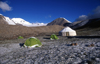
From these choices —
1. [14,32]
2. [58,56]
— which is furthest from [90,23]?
[58,56]

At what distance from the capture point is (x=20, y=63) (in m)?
4.50

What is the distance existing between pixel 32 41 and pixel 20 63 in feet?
16.1

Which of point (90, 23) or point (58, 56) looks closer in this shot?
point (58, 56)

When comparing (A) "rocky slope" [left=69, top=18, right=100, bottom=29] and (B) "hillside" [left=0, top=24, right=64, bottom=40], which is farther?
(A) "rocky slope" [left=69, top=18, right=100, bottom=29]

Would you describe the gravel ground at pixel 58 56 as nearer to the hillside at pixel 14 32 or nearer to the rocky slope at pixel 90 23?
the hillside at pixel 14 32

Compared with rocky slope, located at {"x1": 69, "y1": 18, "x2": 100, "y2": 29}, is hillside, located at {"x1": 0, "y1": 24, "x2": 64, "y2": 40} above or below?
below

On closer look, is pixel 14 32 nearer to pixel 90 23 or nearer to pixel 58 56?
pixel 58 56

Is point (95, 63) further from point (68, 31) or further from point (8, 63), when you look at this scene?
point (68, 31)

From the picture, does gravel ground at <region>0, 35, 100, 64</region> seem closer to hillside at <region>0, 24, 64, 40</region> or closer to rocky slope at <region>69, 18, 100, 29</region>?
hillside at <region>0, 24, 64, 40</region>

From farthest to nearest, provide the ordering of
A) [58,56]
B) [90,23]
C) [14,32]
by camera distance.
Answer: [90,23] → [14,32] → [58,56]

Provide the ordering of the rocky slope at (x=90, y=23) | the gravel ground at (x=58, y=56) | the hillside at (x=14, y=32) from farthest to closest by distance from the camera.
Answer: the rocky slope at (x=90, y=23)
the hillside at (x=14, y=32)
the gravel ground at (x=58, y=56)

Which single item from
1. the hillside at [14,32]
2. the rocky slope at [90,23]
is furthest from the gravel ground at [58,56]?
the rocky slope at [90,23]

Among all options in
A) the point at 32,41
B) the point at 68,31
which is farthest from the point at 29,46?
the point at 68,31

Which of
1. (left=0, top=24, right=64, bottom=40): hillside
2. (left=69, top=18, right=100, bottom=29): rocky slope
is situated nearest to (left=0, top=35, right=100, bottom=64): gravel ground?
(left=0, top=24, right=64, bottom=40): hillside
